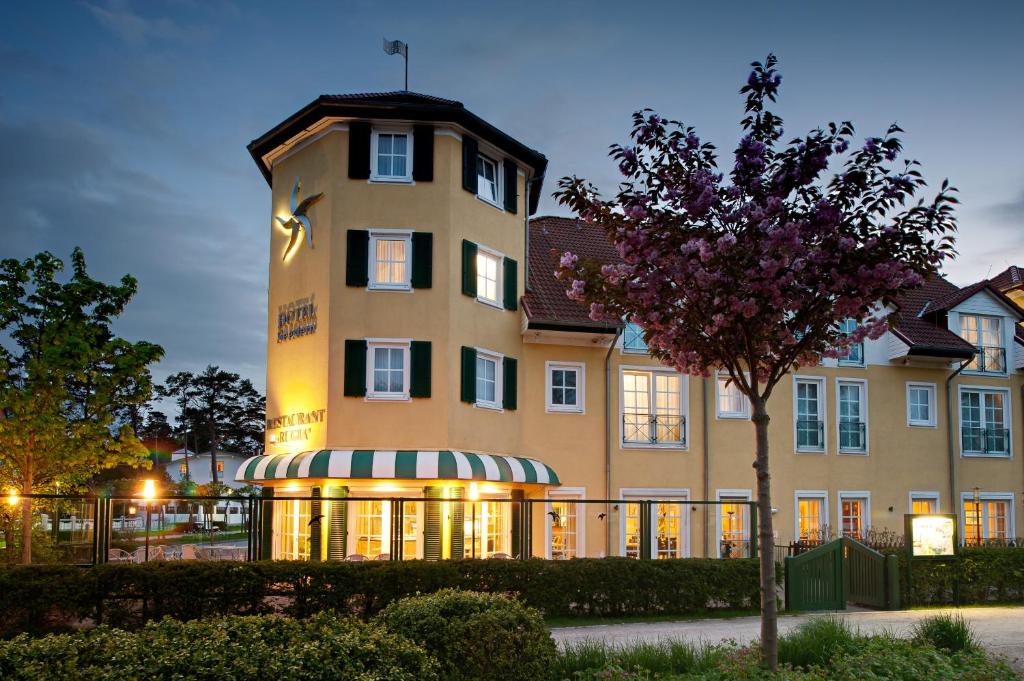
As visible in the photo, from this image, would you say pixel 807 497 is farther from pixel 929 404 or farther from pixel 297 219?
pixel 297 219

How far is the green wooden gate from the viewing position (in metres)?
18.9

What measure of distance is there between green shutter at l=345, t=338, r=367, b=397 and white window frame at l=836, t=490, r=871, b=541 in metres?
14.2

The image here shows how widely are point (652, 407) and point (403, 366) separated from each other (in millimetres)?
7283

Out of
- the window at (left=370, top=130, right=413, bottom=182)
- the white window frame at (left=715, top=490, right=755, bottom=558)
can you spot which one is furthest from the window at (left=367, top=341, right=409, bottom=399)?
the white window frame at (left=715, top=490, right=755, bottom=558)

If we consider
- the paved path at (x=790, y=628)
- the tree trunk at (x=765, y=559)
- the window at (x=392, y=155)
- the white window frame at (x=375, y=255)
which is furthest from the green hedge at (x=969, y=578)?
the window at (x=392, y=155)

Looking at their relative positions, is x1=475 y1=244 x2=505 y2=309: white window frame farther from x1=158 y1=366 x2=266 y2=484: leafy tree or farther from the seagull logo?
x1=158 y1=366 x2=266 y2=484: leafy tree

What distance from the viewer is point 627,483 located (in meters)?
25.9

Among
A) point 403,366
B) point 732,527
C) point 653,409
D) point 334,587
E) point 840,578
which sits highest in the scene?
point 403,366

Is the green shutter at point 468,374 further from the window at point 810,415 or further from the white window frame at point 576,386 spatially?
the window at point 810,415

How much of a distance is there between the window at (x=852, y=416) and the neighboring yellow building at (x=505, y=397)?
0.20 ft

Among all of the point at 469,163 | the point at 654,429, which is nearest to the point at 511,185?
the point at 469,163

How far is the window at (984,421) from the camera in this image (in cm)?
2988

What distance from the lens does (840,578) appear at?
19375 mm

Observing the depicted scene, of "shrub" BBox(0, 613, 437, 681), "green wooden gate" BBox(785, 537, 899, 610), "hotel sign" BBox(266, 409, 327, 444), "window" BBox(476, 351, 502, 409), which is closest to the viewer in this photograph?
"shrub" BBox(0, 613, 437, 681)
